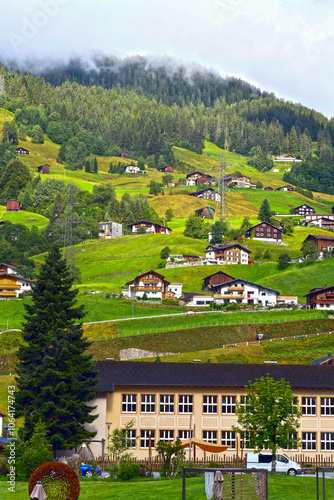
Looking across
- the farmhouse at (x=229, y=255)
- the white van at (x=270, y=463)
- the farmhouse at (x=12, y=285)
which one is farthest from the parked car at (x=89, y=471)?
the farmhouse at (x=229, y=255)

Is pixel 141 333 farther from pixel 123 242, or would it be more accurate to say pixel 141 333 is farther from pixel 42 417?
pixel 123 242

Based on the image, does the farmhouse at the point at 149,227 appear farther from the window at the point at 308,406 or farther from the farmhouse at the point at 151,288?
the window at the point at 308,406

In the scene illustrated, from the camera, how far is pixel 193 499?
2664 centimetres

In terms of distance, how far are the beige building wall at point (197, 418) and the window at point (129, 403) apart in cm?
13

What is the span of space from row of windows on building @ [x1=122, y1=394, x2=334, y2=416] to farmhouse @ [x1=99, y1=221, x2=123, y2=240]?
117032 millimetres

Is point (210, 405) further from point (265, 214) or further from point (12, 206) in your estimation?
point (12, 206)

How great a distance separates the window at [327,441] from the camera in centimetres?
5006

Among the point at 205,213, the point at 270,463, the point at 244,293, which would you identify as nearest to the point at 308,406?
the point at 270,463

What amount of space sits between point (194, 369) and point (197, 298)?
57.1m

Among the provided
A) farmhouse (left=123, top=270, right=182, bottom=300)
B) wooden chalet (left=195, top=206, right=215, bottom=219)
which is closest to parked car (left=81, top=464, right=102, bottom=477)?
farmhouse (left=123, top=270, right=182, bottom=300)

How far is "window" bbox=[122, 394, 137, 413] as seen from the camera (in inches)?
1983

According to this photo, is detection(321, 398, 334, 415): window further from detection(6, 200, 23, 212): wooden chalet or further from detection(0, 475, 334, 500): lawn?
detection(6, 200, 23, 212): wooden chalet

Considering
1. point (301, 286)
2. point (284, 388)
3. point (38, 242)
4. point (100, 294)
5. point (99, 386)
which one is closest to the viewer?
point (284, 388)

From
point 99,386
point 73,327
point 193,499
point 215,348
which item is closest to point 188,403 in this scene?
point 99,386
